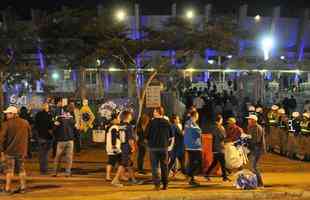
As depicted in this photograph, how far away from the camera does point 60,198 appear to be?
36.7ft

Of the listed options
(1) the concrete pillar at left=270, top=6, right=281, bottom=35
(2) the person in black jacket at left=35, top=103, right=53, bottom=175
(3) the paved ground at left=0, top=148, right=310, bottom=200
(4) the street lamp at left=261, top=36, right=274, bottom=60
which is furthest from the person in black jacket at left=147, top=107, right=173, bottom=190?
(1) the concrete pillar at left=270, top=6, right=281, bottom=35

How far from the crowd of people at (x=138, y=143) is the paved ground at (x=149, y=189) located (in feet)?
1.02

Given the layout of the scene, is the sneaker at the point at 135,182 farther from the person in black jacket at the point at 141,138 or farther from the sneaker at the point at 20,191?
the sneaker at the point at 20,191

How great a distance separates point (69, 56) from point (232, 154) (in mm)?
11693

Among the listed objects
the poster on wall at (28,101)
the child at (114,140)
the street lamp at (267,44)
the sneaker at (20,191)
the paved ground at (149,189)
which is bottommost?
the paved ground at (149,189)

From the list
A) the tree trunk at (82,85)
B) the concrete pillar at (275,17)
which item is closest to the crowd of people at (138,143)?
the tree trunk at (82,85)

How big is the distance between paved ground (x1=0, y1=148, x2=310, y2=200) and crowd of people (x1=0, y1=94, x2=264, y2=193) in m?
0.31

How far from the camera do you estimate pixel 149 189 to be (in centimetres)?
1186

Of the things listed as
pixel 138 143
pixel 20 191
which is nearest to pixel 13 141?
pixel 20 191

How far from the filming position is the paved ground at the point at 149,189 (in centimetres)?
1127

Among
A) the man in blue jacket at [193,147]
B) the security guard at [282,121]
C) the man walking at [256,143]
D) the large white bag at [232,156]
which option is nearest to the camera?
the man walking at [256,143]

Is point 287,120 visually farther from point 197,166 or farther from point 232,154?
point 197,166

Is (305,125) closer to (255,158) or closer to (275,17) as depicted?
(255,158)

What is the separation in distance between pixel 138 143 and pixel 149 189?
8.69 ft
